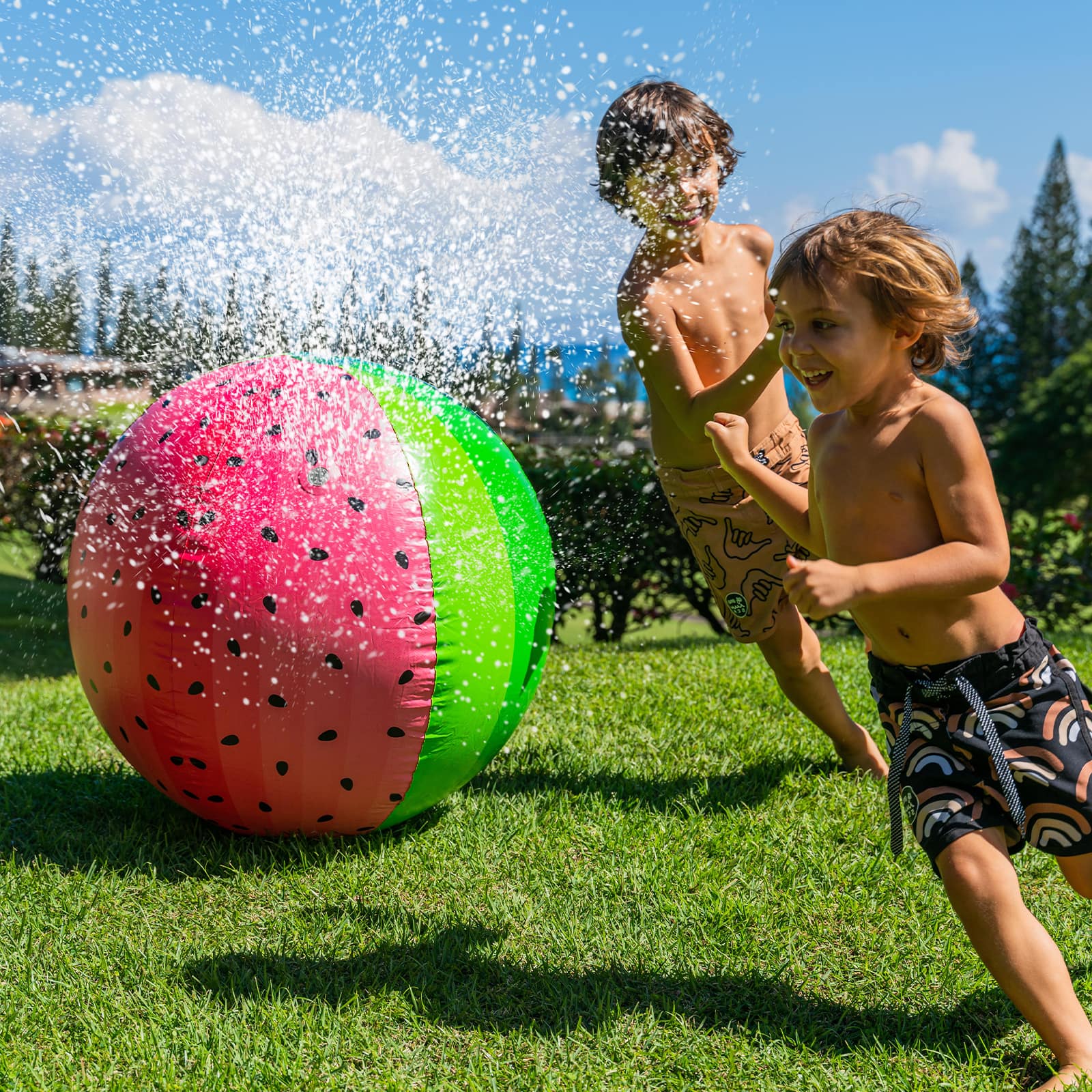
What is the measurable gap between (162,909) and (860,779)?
224 cm

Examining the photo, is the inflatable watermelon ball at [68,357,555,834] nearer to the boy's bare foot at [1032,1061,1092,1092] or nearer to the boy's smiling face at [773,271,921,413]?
the boy's smiling face at [773,271,921,413]

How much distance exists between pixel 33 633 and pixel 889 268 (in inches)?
320

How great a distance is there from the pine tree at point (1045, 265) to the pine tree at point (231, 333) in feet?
181

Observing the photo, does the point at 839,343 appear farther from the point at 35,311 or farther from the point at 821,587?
the point at 35,311

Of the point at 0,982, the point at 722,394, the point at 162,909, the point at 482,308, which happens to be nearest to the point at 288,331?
the point at 482,308

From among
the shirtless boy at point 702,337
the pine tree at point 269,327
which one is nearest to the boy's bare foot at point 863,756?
the shirtless boy at point 702,337

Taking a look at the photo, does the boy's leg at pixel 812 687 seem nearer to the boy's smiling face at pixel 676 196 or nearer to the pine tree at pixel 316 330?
the boy's smiling face at pixel 676 196

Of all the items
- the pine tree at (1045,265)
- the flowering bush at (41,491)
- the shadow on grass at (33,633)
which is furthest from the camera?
the pine tree at (1045,265)

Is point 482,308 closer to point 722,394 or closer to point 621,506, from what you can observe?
point 722,394

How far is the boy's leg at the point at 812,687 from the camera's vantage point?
358 cm

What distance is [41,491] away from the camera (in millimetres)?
8133

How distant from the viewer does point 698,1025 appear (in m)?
2.44

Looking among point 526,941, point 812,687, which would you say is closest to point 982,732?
point 526,941

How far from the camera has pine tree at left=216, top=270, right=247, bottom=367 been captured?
3.84 metres
